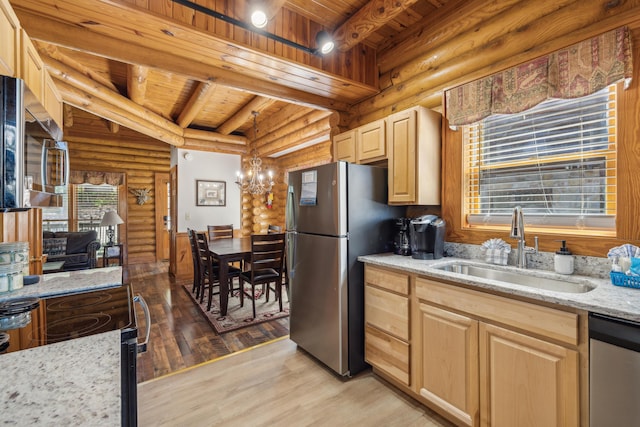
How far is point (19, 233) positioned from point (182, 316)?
198cm

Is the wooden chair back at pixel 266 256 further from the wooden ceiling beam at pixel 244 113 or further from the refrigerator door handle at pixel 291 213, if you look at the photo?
the wooden ceiling beam at pixel 244 113

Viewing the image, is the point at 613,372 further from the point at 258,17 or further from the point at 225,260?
the point at 225,260

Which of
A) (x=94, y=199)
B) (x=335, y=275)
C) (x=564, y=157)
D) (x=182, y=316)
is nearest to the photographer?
(x=564, y=157)

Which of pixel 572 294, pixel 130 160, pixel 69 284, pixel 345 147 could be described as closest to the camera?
pixel 572 294

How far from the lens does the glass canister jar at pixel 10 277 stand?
4.84 feet

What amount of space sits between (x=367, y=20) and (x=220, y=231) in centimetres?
410

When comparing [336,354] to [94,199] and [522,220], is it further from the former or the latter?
[94,199]

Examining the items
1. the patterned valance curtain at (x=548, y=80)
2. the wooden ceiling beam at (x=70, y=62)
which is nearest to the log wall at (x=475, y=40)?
the patterned valance curtain at (x=548, y=80)

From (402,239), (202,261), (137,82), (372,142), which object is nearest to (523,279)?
(402,239)

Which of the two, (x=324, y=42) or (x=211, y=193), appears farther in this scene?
(x=211, y=193)

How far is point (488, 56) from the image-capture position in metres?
2.11

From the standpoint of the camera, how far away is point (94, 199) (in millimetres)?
6527

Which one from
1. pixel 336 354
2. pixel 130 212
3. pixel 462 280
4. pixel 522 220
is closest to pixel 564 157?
pixel 522 220

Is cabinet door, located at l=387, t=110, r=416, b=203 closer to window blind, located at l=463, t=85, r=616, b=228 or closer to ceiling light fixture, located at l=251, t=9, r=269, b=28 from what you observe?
window blind, located at l=463, t=85, r=616, b=228
